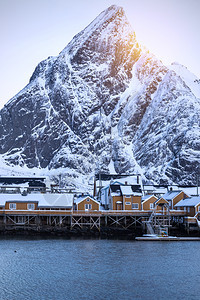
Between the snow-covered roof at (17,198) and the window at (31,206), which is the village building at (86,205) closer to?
the snow-covered roof at (17,198)

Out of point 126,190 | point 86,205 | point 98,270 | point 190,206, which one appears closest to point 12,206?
point 86,205

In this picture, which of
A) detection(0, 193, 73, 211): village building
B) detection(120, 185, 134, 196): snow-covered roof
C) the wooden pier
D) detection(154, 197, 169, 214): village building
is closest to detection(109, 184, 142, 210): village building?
detection(120, 185, 134, 196): snow-covered roof

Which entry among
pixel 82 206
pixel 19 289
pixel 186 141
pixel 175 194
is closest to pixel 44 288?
pixel 19 289

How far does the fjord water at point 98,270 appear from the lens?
38.0 metres

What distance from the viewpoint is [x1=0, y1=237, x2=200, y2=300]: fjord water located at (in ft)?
125

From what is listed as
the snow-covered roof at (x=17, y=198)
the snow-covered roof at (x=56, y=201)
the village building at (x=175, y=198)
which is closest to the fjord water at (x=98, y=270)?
the snow-covered roof at (x=56, y=201)

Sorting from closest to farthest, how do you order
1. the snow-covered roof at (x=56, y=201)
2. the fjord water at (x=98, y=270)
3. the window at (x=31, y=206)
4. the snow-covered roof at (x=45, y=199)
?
1. the fjord water at (x=98, y=270)
2. the snow-covered roof at (x=56, y=201)
3. the snow-covered roof at (x=45, y=199)
4. the window at (x=31, y=206)

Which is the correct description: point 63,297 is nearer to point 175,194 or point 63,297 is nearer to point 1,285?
point 1,285

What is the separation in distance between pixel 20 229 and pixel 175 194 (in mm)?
36143

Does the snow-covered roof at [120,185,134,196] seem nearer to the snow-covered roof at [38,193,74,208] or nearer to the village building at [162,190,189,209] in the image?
the village building at [162,190,189,209]

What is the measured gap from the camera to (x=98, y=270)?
152 ft

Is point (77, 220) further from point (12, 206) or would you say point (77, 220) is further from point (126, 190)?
point (12, 206)

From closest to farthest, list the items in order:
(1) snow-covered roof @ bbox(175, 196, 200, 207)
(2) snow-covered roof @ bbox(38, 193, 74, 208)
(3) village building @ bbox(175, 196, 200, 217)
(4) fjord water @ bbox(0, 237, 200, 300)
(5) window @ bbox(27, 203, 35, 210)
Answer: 1. (4) fjord water @ bbox(0, 237, 200, 300)
2. (2) snow-covered roof @ bbox(38, 193, 74, 208)
3. (5) window @ bbox(27, 203, 35, 210)
4. (3) village building @ bbox(175, 196, 200, 217)
5. (1) snow-covered roof @ bbox(175, 196, 200, 207)

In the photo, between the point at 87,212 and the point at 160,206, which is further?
the point at 160,206
